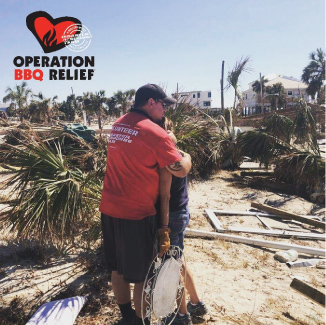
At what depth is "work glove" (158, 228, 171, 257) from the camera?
90.6 inches

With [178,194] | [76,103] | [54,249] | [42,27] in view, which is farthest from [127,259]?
[76,103]

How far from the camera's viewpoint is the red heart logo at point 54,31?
19.6 feet

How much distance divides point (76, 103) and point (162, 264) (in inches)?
2436

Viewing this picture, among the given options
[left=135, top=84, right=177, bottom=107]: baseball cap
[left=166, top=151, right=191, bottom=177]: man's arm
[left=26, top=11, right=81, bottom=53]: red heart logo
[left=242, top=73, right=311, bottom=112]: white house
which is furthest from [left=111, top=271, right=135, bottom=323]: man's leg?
[left=242, top=73, right=311, bottom=112]: white house

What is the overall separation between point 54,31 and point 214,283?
18.0ft

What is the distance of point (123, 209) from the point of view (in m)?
2.30

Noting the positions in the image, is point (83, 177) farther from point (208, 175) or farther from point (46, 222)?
point (208, 175)

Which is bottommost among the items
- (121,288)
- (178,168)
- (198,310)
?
(198,310)

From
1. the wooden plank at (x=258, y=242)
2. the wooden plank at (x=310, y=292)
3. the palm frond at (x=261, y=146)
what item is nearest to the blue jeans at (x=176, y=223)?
the wooden plank at (x=310, y=292)

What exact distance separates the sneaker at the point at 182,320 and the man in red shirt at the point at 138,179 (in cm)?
33

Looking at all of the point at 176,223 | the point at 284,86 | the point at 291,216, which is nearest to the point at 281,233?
the point at 291,216

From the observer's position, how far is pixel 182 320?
258cm

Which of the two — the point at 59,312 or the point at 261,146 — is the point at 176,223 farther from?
the point at 261,146

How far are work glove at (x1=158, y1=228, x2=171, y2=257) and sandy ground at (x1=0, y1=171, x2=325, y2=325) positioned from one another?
0.93 metres
